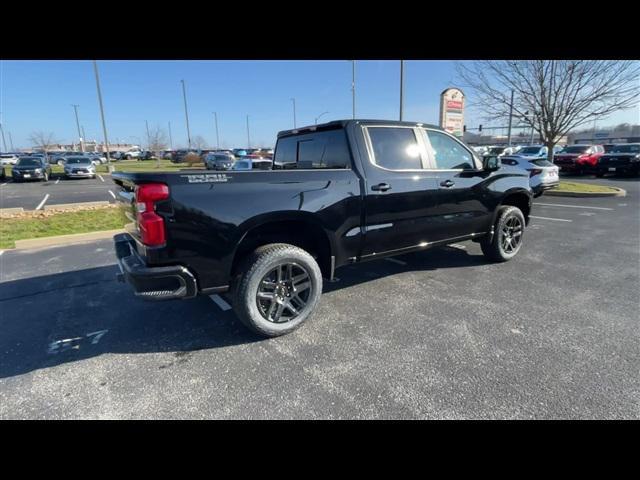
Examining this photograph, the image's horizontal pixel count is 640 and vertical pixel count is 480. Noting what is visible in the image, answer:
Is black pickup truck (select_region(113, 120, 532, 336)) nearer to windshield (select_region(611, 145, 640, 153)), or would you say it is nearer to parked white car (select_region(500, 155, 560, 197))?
parked white car (select_region(500, 155, 560, 197))

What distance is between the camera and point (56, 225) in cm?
803

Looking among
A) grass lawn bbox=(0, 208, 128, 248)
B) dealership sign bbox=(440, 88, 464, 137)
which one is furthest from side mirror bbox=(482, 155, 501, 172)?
dealership sign bbox=(440, 88, 464, 137)

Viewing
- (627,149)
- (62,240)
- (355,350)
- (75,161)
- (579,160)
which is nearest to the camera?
(355,350)

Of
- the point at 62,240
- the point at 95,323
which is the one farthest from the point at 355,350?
the point at 62,240

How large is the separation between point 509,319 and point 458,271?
1.55 meters

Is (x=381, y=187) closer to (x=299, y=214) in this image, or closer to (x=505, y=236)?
(x=299, y=214)

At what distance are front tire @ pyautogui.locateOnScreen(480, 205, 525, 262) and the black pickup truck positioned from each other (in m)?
0.32

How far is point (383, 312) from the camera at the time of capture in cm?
379

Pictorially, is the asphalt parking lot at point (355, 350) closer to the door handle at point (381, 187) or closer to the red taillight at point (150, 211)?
the red taillight at point (150, 211)

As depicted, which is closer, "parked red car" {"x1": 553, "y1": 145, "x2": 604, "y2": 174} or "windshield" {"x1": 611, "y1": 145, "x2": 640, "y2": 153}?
"windshield" {"x1": 611, "y1": 145, "x2": 640, "y2": 153}

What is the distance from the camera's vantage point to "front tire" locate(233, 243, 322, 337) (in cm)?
309

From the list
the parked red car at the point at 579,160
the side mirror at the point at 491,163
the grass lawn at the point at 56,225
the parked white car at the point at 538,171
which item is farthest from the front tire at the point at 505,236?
the parked red car at the point at 579,160

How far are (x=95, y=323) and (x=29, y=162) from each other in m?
24.2

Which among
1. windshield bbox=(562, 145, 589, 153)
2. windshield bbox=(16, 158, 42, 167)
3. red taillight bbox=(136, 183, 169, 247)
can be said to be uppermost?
windshield bbox=(16, 158, 42, 167)
